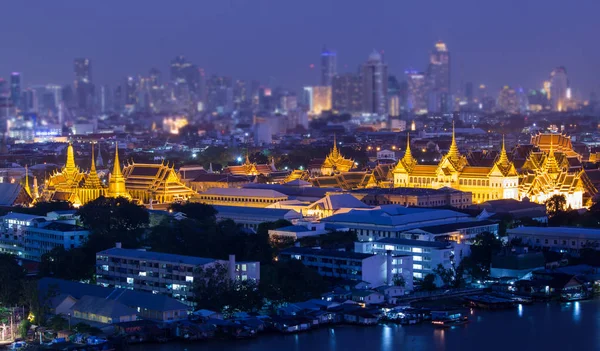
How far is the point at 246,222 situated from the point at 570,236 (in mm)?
6881

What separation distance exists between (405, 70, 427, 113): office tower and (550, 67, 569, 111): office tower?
32.9 ft

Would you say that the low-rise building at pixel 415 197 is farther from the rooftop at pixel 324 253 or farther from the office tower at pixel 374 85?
the office tower at pixel 374 85

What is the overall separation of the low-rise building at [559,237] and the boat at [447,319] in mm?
5675

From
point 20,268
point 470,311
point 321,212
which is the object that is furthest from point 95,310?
point 321,212

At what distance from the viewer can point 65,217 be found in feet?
89.0

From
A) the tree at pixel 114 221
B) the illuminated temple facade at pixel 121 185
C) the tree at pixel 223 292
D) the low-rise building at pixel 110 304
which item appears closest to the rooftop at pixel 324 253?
the tree at pixel 223 292

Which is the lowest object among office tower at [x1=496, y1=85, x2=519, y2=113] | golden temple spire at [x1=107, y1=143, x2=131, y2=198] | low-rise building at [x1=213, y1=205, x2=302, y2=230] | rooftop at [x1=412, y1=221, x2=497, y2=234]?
rooftop at [x1=412, y1=221, x2=497, y2=234]

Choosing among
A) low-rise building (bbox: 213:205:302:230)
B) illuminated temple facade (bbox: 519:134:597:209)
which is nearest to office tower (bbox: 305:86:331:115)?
illuminated temple facade (bbox: 519:134:597:209)

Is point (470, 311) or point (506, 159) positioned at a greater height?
point (506, 159)

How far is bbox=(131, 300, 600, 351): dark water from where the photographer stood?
761 inches

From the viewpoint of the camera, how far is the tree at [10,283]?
20641mm

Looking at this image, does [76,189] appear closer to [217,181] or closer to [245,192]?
[245,192]

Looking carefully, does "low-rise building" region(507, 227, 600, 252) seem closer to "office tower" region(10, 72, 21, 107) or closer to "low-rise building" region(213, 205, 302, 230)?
"low-rise building" region(213, 205, 302, 230)

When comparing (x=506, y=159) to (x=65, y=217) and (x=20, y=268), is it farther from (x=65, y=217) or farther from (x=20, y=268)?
(x=20, y=268)
